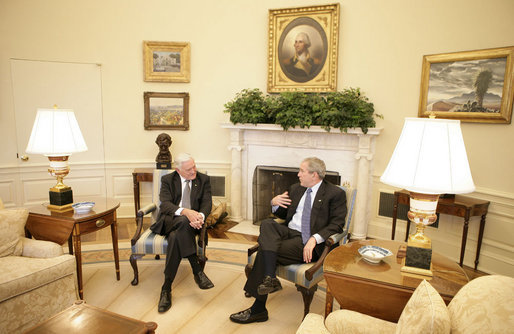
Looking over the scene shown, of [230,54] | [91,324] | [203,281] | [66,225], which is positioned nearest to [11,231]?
[66,225]

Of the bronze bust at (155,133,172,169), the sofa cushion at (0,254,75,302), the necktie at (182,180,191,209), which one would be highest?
the bronze bust at (155,133,172,169)

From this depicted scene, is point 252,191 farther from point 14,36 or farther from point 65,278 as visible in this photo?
point 14,36

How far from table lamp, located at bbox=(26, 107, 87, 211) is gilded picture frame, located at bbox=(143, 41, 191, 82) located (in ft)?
8.42

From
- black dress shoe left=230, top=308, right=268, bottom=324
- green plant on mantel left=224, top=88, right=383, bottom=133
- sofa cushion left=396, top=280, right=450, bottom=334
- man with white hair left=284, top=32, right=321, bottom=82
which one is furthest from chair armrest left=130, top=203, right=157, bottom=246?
man with white hair left=284, top=32, right=321, bottom=82

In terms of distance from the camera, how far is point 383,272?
6.98ft

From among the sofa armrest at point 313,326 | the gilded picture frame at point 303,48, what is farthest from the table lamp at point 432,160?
the gilded picture frame at point 303,48

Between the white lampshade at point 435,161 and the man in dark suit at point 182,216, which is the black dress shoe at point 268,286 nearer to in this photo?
the man in dark suit at point 182,216

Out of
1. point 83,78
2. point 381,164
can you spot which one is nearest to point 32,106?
point 83,78

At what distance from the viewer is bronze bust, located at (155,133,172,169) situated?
5.35 metres

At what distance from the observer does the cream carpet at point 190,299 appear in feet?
9.28

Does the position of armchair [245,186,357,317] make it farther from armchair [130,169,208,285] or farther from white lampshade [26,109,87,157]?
white lampshade [26,109,87,157]

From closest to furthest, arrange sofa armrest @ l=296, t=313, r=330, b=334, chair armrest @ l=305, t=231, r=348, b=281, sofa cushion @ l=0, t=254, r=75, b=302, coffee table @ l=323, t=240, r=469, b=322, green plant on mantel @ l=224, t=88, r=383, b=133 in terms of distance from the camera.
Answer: sofa armrest @ l=296, t=313, r=330, b=334, coffee table @ l=323, t=240, r=469, b=322, sofa cushion @ l=0, t=254, r=75, b=302, chair armrest @ l=305, t=231, r=348, b=281, green plant on mantel @ l=224, t=88, r=383, b=133

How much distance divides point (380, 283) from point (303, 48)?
4095mm

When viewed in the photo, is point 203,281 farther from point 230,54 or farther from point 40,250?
point 230,54
